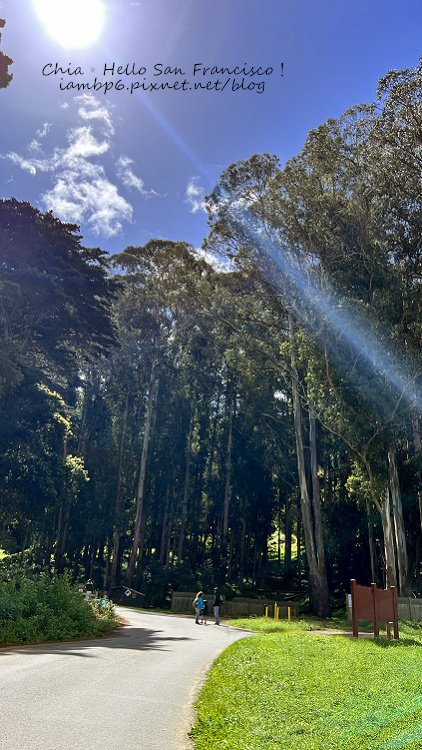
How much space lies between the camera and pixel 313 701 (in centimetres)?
645

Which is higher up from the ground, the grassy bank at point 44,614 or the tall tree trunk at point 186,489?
the tall tree trunk at point 186,489

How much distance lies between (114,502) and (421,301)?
29318 millimetres

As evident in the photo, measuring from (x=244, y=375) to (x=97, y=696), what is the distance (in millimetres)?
27974

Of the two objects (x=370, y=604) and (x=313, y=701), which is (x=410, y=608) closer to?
(x=370, y=604)

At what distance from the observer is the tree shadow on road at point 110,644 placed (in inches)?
416

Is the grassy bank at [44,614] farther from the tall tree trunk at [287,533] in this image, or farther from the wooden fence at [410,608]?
the tall tree trunk at [287,533]

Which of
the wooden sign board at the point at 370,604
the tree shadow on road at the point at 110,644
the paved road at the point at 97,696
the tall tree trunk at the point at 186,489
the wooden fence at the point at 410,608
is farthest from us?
the tall tree trunk at the point at 186,489

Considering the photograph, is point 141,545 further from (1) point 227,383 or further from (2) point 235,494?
(1) point 227,383

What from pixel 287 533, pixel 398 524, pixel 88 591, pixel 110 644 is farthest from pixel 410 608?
pixel 287 533

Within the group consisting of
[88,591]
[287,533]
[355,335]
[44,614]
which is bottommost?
→ [44,614]

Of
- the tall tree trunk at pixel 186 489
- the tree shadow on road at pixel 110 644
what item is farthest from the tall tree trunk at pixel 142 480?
the tree shadow on road at pixel 110 644

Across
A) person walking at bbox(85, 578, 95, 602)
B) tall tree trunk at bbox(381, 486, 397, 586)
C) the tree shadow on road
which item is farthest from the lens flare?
person walking at bbox(85, 578, 95, 602)

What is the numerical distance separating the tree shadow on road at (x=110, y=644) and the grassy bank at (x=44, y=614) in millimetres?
352

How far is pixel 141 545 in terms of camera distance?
4059 centimetres
